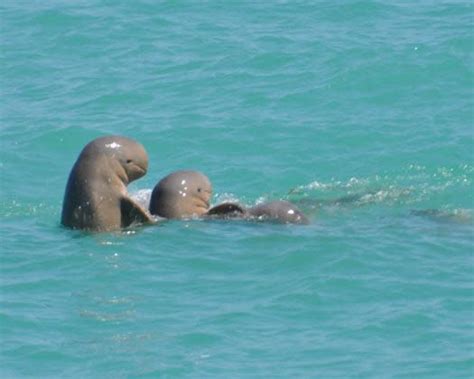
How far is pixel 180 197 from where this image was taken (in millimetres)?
17047

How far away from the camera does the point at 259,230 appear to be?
54.2ft

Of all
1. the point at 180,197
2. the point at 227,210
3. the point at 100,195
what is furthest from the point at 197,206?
the point at 100,195

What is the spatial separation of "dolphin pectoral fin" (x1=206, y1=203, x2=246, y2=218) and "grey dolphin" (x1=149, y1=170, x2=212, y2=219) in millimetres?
197

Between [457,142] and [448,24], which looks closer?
[457,142]

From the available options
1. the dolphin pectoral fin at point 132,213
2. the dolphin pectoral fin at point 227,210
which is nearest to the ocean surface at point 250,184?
the dolphin pectoral fin at point 132,213

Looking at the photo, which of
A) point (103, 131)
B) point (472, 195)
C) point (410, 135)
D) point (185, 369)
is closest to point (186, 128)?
point (103, 131)

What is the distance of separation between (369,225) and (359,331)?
323 centimetres

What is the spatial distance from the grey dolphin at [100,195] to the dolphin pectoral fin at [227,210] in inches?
→ 24.8

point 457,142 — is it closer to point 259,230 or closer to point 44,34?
point 259,230

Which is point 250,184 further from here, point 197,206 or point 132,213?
point 132,213

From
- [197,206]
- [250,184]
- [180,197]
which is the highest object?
[180,197]

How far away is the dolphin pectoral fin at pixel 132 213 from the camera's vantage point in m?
16.6

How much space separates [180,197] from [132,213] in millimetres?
571

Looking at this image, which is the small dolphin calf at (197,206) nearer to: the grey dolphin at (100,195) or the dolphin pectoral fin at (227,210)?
the dolphin pectoral fin at (227,210)
